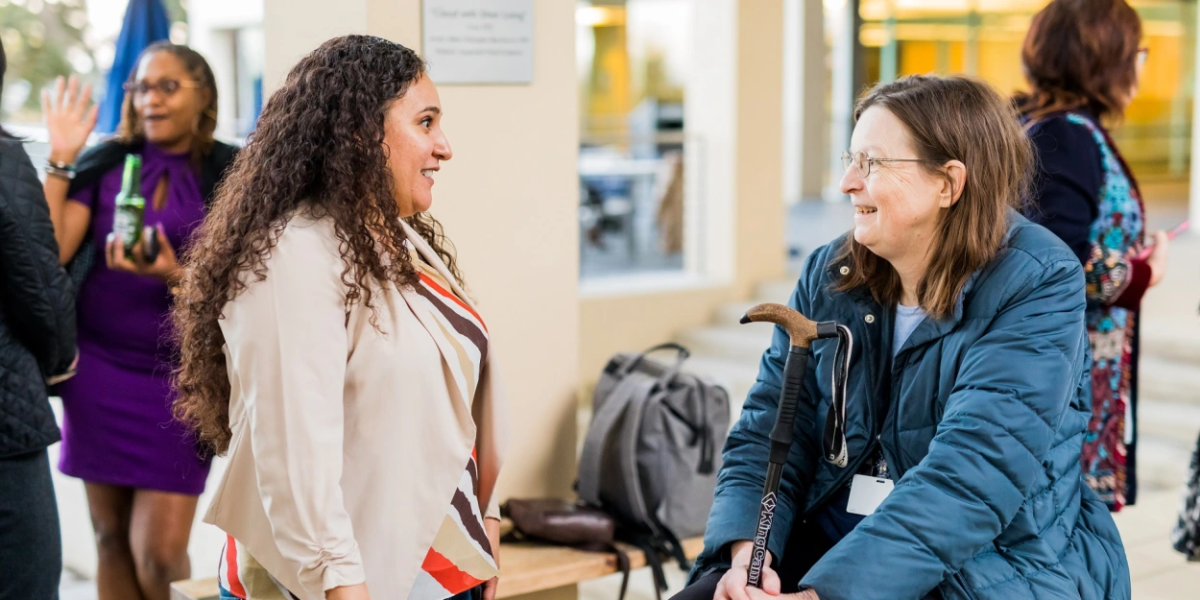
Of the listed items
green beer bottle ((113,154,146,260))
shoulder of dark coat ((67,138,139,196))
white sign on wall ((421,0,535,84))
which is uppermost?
white sign on wall ((421,0,535,84))

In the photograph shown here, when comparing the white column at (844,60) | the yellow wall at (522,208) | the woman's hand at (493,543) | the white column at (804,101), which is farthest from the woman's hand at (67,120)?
the white column at (844,60)

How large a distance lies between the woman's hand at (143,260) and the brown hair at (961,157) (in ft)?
5.84

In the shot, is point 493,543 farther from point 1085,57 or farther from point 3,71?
point 1085,57

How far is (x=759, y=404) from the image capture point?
2156 mm

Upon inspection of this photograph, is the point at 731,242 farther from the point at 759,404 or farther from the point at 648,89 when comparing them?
the point at 648,89

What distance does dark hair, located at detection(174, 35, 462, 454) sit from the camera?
171 cm

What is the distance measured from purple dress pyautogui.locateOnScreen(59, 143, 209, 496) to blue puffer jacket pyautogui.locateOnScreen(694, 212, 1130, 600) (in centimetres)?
149

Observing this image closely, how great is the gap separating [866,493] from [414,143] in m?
0.94

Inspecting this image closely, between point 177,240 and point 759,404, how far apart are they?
161cm

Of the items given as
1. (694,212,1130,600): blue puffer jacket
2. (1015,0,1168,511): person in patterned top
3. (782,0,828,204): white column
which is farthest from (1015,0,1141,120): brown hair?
(782,0,828,204): white column

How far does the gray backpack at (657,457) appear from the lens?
9.64ft

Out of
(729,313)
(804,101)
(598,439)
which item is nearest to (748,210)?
(729,313)

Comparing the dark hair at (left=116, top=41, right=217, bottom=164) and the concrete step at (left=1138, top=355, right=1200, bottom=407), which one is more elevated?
the dark hair at (left=116, top=41, right=217, bottom=164)

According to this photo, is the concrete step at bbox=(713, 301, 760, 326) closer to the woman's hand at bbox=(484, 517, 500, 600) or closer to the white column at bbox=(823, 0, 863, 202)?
the woman's hand at bbox=(484, 517, 500, 600)
